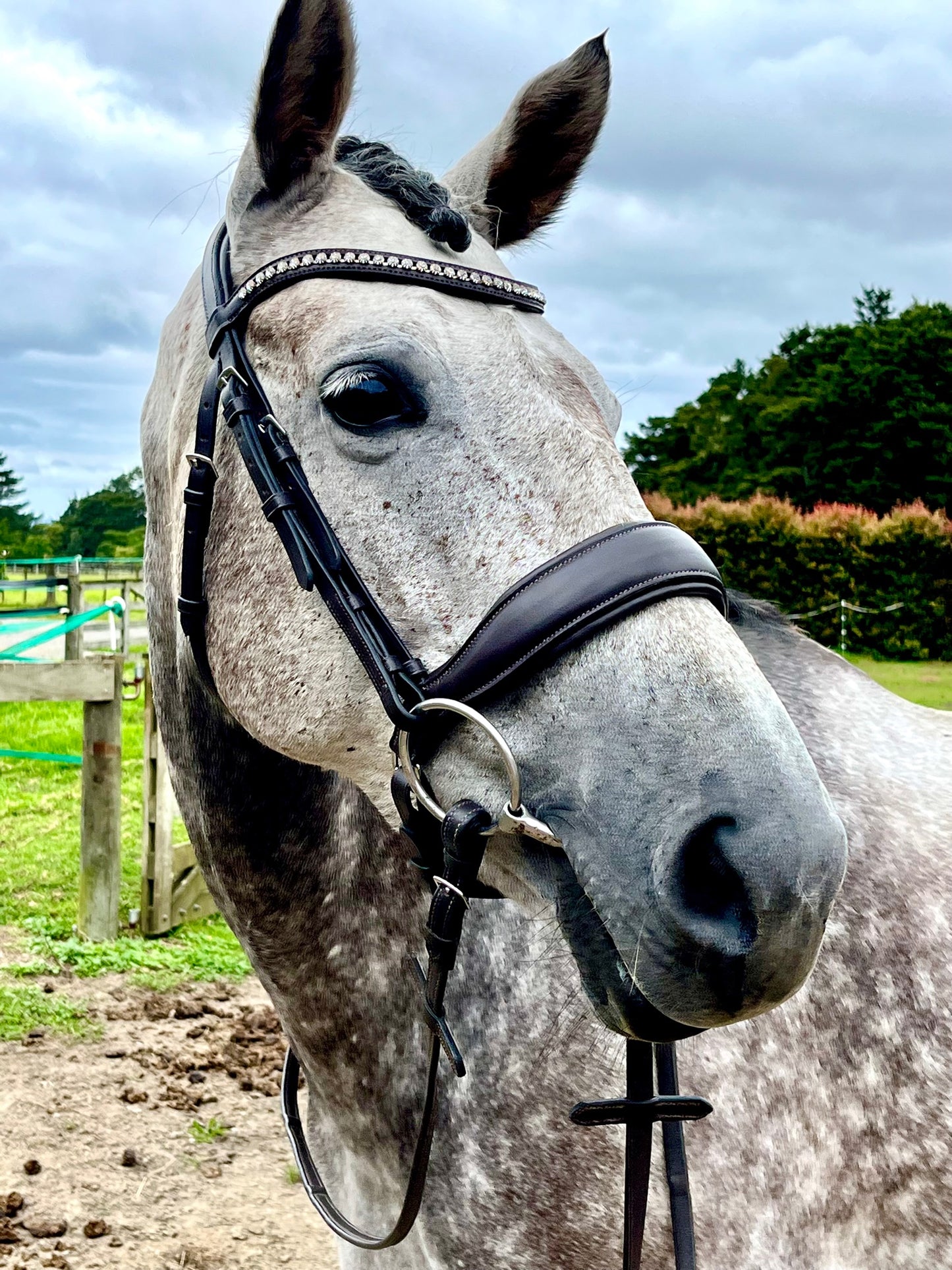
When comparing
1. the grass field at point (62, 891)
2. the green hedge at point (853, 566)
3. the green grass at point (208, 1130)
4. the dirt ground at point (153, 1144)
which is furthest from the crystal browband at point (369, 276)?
the green hedge at point (853, 566)

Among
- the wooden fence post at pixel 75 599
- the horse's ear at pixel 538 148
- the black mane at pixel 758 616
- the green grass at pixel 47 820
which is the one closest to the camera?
the horse's ear at pixel 538 148

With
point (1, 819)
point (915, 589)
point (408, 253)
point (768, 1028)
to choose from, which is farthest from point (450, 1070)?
point (915, 589)

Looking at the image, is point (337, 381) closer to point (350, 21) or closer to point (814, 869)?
point (350, 21)

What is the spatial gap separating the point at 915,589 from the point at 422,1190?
18.5 metres

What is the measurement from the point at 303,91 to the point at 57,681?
4751mm

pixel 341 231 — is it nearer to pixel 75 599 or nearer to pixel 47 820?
pixel 47 820

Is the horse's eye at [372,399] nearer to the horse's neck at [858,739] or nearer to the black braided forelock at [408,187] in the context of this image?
the black braided forelock at [408,187]

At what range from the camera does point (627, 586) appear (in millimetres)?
1454

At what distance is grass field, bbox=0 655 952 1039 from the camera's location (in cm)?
555

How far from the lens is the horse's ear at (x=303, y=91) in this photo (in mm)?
1770

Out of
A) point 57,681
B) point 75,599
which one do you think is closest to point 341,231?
point 57,681

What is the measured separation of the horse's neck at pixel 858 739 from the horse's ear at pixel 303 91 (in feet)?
5.36

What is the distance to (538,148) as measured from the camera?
89.0 inches

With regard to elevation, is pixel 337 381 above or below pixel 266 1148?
above
